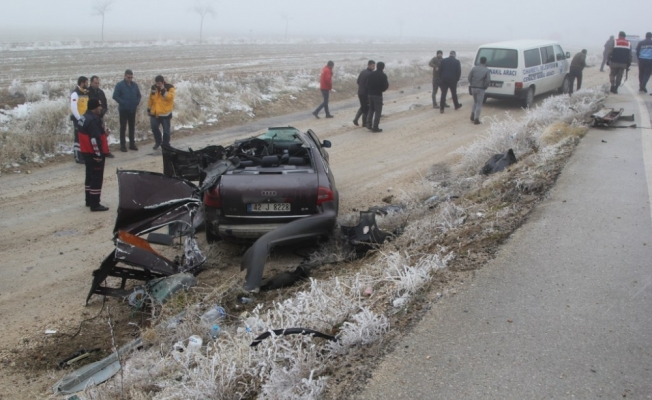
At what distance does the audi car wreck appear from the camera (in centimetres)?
617

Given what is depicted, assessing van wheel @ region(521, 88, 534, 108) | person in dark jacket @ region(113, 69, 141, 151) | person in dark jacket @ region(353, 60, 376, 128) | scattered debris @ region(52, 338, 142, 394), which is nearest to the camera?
scattered debris @ region(52, 338, 142, 394)

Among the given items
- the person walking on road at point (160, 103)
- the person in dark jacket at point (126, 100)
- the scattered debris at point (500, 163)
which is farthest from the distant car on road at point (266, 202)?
the person in dark jacket at point (126, 100)

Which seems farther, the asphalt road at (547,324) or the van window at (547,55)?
the van window at (547,55)

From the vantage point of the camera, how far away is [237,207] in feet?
22.0

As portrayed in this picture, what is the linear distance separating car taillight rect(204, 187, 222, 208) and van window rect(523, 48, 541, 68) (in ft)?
44.7

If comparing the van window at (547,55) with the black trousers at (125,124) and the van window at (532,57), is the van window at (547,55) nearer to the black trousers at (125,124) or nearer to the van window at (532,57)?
the van window at (532,57)

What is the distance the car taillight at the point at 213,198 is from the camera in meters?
6.74

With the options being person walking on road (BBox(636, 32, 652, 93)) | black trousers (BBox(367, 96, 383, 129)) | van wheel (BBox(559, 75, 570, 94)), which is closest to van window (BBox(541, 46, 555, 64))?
van wheel (BBox(559, 75, 570, 94))

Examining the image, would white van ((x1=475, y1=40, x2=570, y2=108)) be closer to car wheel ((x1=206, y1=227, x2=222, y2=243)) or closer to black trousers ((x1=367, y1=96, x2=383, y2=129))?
black trousers ((x1=367, y1=96, x2=383, y2=129))

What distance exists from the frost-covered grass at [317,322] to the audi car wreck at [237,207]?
1.58 feet

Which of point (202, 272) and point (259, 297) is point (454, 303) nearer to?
point (259, 297)

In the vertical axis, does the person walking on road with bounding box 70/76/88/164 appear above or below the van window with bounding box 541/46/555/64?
below

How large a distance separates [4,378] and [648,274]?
5.47 meters

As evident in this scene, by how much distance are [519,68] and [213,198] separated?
1328 cm
